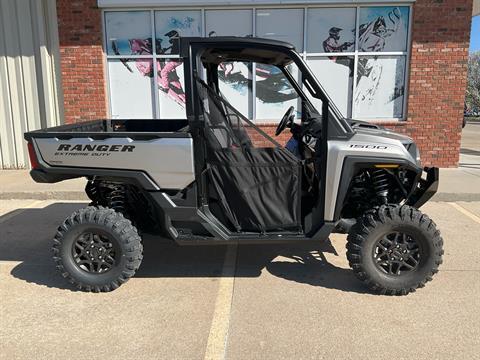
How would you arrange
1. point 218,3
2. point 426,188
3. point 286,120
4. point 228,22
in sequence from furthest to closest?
point 228,22 → point 218,3 → point 286,120 → point 426,188

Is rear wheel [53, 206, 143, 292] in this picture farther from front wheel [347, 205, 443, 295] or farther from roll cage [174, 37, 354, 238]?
front wheel [347, 205, 443, 295]

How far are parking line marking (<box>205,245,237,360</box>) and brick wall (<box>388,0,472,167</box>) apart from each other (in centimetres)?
618

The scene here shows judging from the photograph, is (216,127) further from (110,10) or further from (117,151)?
(110,10)

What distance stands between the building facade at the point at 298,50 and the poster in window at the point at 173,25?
0.07ft

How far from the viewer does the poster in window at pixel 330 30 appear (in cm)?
895

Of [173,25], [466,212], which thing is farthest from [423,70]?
[173,25]

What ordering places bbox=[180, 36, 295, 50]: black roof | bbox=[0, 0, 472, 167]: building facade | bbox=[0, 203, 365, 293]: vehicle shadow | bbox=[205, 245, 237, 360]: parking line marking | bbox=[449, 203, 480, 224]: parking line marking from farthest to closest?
bbox=[0, 0, 472, 167]: building facade
bbox=[449, 203, 480, 224]: parking line marking
bbox=[0, 203, 365, 293]: vehicle shadow
bbox=[180, 36, 295, 50]: black roof
bbox=[205, 245, 237, 360]: parking line marking

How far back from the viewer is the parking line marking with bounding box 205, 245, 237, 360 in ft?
9.72

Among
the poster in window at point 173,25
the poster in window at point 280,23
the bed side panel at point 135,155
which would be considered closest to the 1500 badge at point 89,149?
the bed side panel at point 135,155

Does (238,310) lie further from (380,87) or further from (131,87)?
(380,87)

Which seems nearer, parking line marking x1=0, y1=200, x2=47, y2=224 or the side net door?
the side net door

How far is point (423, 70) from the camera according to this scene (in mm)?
8906

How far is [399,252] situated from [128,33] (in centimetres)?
743

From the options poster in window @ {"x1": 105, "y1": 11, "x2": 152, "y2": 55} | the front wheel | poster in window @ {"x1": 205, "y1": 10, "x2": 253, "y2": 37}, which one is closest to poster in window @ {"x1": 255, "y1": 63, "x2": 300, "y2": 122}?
poster in window @ {"x1": 205, "y1": 10, "x2": 253, "y2": 37}
